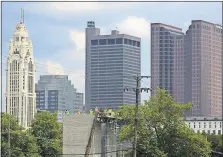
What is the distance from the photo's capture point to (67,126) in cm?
5006

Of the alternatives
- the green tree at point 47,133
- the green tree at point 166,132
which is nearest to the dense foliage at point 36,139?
the green tree at point 47,133

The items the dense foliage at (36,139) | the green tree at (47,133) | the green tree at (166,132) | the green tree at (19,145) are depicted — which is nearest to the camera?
the green tree at (166,132)

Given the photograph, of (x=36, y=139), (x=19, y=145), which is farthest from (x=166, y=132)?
(x=36, y=139)

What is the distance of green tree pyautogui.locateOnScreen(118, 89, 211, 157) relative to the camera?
59.5 meters

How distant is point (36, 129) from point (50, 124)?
1689 millimetres

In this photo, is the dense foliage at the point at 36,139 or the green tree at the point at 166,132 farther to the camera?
the dense foliage at the point at 36,139

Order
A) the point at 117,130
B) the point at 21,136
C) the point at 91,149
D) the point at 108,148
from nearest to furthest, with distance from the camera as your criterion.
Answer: the point at 91,149, the point at 108,148, the point at 117,130, the point at 21,136

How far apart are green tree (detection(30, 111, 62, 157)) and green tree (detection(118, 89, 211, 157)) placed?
16.8 metres

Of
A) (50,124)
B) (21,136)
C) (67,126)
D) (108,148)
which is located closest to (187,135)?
(108,148)

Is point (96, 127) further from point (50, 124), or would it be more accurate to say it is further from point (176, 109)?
point (50, 124)

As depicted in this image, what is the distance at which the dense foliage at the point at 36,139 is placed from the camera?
72.2 m

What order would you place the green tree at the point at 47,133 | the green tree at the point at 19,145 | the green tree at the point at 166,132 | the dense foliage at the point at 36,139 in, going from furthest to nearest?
the green tree at the point at 47,133
the dense foliage at the point at 36,139
the green tree at the point at 19,145
the green tree at the point at 166,132

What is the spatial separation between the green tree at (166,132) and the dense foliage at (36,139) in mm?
13964

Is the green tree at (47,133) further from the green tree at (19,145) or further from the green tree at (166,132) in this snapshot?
the green tree at (166,132)
